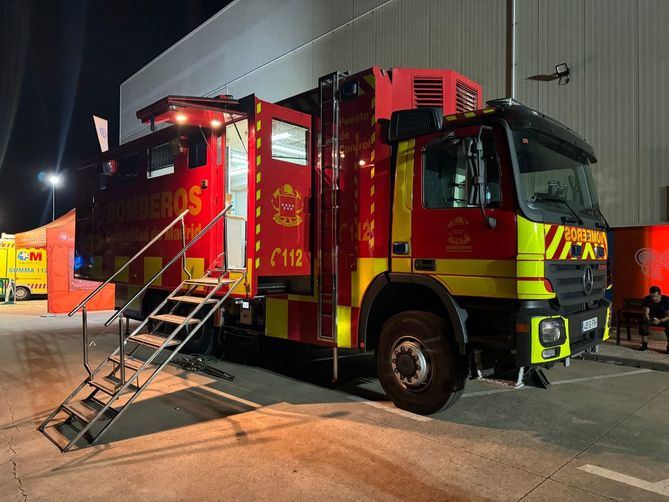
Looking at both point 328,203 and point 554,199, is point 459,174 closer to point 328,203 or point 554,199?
point 554,199

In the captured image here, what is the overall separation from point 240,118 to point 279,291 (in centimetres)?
215

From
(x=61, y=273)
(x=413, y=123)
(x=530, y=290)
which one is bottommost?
(x=61, y=273)

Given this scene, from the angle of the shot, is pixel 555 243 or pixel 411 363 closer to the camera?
pixel 555 243

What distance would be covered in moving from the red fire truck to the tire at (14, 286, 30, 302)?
1542cm

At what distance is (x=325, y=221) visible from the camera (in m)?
5.57

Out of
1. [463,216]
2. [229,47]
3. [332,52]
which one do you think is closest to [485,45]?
[332,52]

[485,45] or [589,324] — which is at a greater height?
[485,45]

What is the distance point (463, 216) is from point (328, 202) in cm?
171

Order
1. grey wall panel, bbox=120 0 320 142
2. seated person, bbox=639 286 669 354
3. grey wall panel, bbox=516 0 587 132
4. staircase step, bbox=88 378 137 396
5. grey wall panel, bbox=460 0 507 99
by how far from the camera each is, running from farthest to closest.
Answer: grey wall panel, bbox=120 0 320 142, grey wall panel, bbox=460 0 507 99, grey wall panel, bbox=516 0 587 132, seated person, bbox=639 286 669 354, staircase step, bbox=88 378 137 396

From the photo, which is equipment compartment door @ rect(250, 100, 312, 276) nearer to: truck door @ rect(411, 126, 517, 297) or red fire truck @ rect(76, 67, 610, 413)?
red fire truck @ rect(76, 67, 610, 413)

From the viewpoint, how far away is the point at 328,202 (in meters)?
5.54

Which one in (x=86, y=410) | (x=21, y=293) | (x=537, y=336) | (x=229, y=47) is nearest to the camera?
(x=537, y=336)

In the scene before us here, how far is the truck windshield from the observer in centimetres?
432

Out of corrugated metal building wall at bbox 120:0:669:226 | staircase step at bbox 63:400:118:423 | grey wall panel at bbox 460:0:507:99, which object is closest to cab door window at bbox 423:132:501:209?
staircase step at bbox 63:400:118:423
